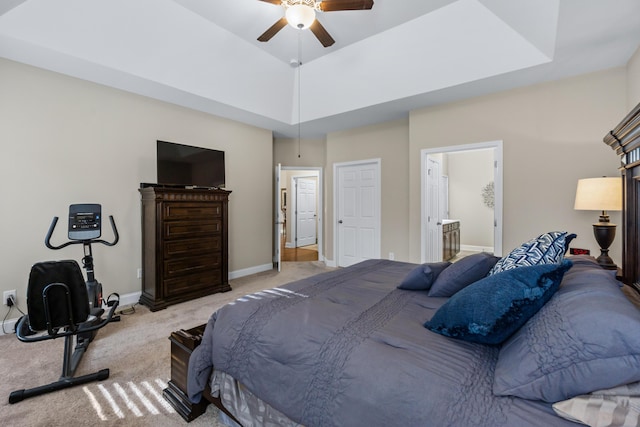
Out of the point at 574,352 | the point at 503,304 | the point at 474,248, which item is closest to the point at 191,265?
the point at 503,304

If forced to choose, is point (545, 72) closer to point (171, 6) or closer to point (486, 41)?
point (486, 41)

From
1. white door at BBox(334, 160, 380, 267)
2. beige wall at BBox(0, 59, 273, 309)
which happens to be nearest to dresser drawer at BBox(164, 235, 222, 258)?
beige wall at BBox(0, 59, 273, 309)

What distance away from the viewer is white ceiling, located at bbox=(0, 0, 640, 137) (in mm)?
2576

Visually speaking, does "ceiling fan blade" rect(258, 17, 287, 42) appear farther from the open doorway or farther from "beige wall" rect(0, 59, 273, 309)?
the open doorway

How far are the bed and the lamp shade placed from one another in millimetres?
991

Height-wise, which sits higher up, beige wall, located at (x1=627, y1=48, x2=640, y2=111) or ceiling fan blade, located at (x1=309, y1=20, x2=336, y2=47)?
ceiling fan blade, located at (x1=309, y1=20, x2=336, y2=47)

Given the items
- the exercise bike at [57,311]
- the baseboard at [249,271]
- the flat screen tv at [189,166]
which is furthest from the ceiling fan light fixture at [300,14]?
the baseboard at [249,271]

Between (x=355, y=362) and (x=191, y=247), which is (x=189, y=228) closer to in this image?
(x=191, y=247)

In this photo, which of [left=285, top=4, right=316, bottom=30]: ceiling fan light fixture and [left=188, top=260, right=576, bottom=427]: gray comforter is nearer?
[left=188, top=260, right=576, bottom=427]: gray comforter

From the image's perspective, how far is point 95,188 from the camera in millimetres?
3400

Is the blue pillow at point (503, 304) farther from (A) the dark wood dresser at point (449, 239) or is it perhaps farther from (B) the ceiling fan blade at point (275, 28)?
(A) the dark wood dresser at point (449, 239)

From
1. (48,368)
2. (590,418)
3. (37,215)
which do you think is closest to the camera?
(590,418)

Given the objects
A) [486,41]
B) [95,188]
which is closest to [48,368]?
[95,188]

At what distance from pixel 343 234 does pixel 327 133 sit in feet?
6.81
